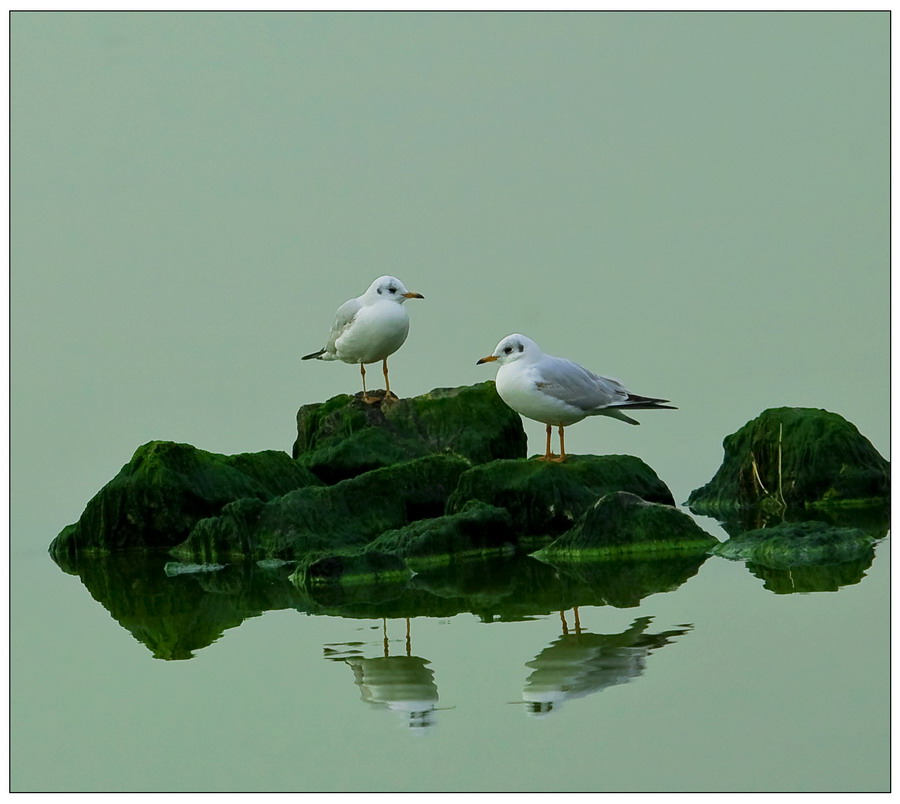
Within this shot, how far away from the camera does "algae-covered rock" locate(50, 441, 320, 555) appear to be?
15305 mm

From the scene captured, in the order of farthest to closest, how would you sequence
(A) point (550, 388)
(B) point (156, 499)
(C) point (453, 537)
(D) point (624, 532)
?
(B) point (156, 499), (A) point (550, 388), (C) point (453, 537), (D) point (624, 532)

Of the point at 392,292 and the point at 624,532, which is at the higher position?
the point at 392,292

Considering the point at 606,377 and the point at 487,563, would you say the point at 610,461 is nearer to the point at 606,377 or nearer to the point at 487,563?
the point at 606,377

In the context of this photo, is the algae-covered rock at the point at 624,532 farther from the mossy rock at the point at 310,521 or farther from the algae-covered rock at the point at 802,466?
the algae-covered rock at the point at 802,466

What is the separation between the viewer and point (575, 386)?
14.2 meters

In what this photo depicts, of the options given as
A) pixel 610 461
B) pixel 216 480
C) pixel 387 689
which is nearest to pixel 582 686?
pixel 387 689

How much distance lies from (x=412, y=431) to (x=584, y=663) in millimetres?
6994

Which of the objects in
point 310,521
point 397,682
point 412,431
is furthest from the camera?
point 412,431

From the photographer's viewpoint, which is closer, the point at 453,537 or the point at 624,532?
the point at 624,532

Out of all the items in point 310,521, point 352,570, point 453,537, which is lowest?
point 352,570

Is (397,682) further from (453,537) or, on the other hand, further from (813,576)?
(813,576)

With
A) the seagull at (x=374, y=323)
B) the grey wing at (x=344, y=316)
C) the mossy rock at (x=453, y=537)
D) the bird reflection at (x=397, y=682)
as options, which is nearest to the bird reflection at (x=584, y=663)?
the bird reflection at (x=397, y=682)

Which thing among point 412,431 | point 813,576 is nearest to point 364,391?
point 412,431

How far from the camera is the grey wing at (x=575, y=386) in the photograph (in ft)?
46.4
